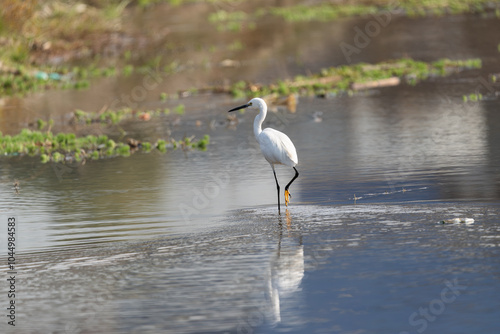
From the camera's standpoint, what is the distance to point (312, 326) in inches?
278

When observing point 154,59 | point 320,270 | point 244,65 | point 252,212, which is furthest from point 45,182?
point 154,59

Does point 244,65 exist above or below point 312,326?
above

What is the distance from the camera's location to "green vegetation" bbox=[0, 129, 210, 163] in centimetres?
1667

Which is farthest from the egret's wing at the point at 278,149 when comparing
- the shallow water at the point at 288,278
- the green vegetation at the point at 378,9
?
the green vegetation at the point at 378,9

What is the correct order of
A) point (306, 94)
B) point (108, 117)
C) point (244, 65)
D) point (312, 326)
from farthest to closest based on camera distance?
point (244, 65), point (306, 94), point (108, 117), point (312, 326)

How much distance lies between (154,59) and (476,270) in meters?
Result: 28.8

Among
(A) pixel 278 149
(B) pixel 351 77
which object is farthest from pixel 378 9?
(A) pixel 278 149

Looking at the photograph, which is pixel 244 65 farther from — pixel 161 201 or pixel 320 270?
pixel 320 270

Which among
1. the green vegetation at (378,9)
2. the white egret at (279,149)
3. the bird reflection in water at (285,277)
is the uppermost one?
the green vegetation at (378,9)

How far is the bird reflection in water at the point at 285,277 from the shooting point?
7527 millimetres

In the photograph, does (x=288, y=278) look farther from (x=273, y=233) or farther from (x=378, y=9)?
(x=378, y=9)

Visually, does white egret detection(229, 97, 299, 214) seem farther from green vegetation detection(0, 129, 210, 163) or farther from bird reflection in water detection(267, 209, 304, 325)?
green vegetation detection(0, 129, 210, 163)

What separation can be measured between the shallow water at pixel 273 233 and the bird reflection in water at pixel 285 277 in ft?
0.07

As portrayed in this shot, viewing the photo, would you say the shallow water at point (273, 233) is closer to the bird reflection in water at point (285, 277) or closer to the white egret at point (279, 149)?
the bird reflection in water at point (285, 277)
